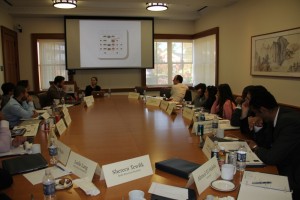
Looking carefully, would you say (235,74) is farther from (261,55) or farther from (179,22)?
(179,22)

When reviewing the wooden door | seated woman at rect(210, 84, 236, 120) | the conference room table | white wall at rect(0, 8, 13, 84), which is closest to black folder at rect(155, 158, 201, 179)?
the conference room table

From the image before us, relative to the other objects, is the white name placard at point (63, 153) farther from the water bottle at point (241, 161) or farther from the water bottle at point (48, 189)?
the water bottle at point (241, 161)

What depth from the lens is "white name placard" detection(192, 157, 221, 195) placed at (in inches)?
55.2

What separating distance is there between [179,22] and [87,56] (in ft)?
8.17

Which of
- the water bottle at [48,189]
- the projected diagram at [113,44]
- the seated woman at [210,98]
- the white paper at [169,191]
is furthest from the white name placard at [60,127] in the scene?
the projected diagram at [113,44]

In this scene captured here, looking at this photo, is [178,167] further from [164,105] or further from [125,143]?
[164,105]

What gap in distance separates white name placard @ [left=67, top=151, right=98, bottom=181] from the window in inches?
228

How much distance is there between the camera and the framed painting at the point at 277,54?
400cm

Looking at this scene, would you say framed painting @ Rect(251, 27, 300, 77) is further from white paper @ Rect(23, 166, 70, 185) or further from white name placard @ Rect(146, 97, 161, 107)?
white paper @ Rect(23, 166, 70, 185)

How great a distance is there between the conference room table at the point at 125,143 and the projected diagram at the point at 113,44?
321 centimetres

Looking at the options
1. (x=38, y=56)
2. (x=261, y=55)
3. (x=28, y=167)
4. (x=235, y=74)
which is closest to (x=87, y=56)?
(x=38, y=56)

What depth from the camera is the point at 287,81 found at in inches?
166

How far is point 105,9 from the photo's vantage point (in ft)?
21.7

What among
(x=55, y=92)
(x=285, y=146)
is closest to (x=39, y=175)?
(x=285, y=146)
